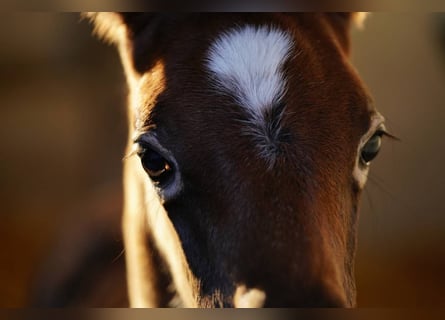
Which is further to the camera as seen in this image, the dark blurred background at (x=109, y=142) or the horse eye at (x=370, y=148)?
the dark blurred background at (x=109, y=142)

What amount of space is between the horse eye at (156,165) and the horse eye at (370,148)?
27cm

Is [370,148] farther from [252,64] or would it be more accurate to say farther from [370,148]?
[252,64]

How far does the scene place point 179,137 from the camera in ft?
2.59

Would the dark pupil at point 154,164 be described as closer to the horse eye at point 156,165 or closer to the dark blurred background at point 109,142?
the horse eye at point 156,165

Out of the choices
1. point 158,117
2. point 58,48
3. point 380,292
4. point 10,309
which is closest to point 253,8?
point 158,117

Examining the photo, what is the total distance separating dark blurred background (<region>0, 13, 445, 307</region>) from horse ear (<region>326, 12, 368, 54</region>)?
2 centimetres

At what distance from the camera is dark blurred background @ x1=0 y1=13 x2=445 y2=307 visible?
977mm

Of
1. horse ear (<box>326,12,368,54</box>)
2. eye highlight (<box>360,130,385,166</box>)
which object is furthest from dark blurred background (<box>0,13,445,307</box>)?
eye highlight (<box>360,130,385,166</box>)

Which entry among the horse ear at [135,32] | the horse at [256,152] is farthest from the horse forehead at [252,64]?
the horse ear at [135,32]

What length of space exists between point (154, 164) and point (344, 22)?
391 mm

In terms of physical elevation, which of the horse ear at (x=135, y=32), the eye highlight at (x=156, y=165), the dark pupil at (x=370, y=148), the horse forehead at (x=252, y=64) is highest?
the horse ear at (x=135, y=32)

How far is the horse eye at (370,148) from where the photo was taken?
84 cm

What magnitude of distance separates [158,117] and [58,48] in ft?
1.05

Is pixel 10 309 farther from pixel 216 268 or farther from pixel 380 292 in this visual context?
pixel 380 292
